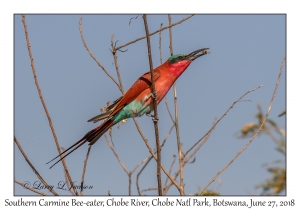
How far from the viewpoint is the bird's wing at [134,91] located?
364 cm

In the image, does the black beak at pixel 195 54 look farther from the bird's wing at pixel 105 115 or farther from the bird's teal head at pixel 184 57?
the bird's wing at pixel 105 115

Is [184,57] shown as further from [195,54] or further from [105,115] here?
[105,115]

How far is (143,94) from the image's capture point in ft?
12.2

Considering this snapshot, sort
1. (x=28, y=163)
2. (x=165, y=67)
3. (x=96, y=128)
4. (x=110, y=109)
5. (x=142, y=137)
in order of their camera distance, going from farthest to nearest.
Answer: (x=165, y=67)
(x=110, y=109)
(x=96, y=128)
(x=142, y=137)
(x=28, y=163)

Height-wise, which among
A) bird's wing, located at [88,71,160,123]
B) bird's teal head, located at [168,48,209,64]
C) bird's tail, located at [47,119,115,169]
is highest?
bird's teal head, located at [168,48,209,64]

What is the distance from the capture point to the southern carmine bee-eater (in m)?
3.53

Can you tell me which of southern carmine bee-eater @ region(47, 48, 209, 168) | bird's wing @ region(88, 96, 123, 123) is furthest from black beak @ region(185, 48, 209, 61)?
bird's wing @ region(88, 96, 123, 123)

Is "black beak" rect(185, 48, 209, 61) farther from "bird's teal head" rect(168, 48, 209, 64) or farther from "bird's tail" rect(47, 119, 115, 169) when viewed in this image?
"bird's tail" rect(47, 119, 115, 169)

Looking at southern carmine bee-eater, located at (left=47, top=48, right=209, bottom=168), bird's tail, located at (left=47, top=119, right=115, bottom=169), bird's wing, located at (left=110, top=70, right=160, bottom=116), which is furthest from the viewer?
bird's wing, located at (left=110, top=70, right=160, bottom=116)

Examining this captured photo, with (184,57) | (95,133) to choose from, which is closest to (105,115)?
(95,133)

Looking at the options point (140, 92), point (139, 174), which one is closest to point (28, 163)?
point (139, 174)
